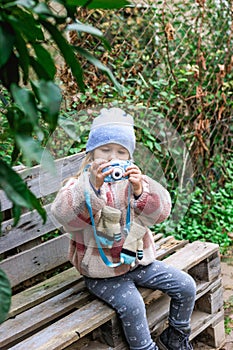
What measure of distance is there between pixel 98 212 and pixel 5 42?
53.5 inches

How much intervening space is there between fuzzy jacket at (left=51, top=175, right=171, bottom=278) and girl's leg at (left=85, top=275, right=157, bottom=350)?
0.05m

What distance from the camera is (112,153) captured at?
2.10 metres

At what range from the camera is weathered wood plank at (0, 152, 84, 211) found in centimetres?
232

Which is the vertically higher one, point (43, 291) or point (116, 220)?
point (116, 220)

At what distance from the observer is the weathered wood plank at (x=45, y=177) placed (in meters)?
2.32

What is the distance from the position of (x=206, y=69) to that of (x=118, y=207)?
2411 mm

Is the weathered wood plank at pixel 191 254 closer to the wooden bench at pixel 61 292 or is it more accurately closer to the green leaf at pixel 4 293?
the wooden bench at pixel 61 292

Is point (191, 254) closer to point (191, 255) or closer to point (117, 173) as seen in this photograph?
point (191, 255)

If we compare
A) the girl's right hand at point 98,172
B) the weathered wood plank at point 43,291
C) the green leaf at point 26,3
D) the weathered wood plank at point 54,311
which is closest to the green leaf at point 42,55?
the green leaf at point 26,3

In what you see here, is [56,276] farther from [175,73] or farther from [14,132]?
[175,73]

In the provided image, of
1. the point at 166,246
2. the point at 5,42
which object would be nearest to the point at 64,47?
Result: the point at 5,42

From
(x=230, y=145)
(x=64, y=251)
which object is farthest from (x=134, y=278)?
(x=230, y=145)

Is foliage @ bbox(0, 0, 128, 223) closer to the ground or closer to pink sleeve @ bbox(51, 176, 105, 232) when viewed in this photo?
pink sleeve @ bbox(51, 176, 105, 232)

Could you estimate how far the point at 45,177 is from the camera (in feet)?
7.75
